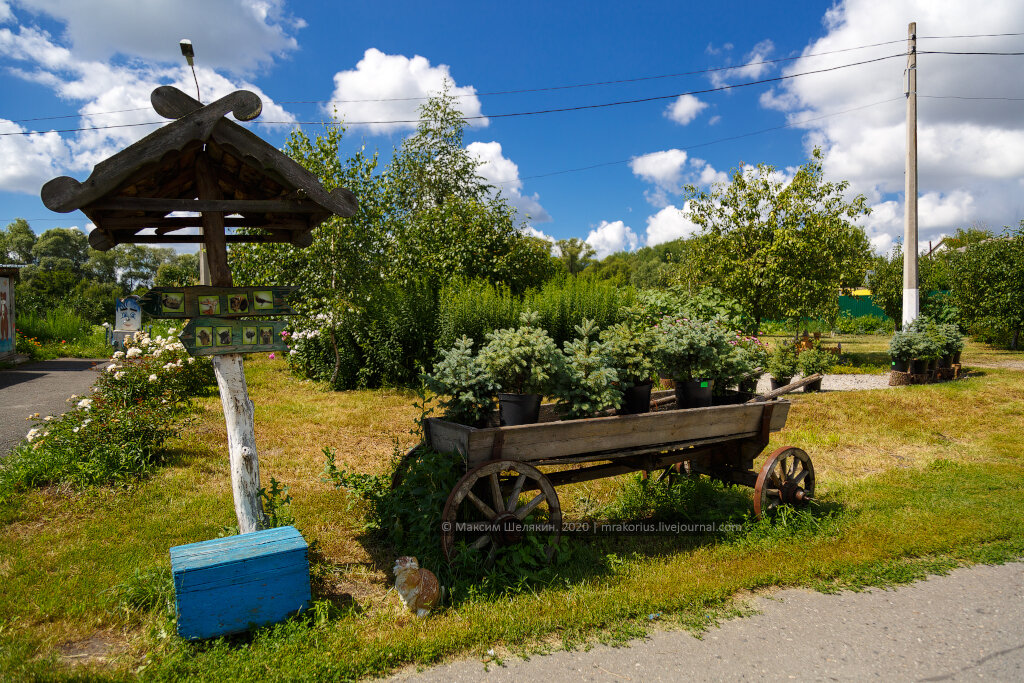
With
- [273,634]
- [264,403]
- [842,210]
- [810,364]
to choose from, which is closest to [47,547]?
[273,634]

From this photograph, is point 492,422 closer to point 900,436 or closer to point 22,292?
point 900,436

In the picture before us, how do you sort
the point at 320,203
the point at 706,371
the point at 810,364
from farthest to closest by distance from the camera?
1. the point at 810,364
2. the point at 706,371
3. the point at 320,203

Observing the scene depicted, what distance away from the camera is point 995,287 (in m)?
18.5

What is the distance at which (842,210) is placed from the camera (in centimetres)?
1473

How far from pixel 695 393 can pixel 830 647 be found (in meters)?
1.99

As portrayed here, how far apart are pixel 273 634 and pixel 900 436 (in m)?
7.89

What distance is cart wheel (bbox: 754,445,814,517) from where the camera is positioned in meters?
4.58

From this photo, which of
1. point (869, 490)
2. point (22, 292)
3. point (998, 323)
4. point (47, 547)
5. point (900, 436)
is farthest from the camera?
point (22, 292)

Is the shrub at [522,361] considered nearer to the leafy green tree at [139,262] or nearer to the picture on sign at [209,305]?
the picture on sign at [209,305]

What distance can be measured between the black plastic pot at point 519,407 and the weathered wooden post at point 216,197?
1513 millimetres

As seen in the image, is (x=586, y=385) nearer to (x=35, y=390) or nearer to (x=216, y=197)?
(x=216, y=197)

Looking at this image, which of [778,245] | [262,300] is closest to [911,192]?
[778,245]

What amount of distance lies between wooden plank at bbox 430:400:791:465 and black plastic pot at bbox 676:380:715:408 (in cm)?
25

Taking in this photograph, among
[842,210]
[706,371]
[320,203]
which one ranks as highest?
[842,210]
